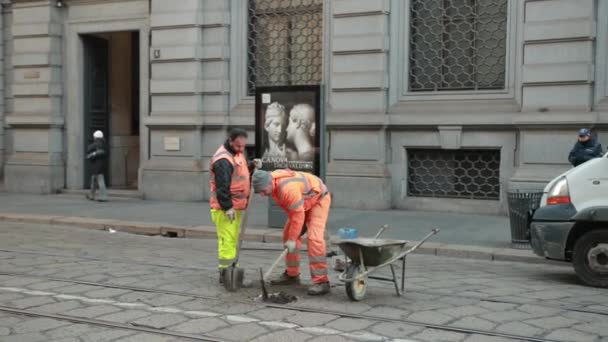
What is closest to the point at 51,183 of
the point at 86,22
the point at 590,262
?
the point at 86,22

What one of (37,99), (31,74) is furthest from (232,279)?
(31,74)

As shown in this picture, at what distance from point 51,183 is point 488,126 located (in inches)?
429

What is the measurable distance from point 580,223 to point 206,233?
6.35 m

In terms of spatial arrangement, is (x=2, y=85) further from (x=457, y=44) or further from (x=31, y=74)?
(x=457, y=44)

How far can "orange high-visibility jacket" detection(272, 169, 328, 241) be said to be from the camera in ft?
23.2

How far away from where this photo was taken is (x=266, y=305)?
6910 mm

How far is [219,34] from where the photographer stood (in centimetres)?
1644

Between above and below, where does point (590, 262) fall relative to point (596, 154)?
below

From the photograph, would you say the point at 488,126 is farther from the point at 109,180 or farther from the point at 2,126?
the point at 2,126

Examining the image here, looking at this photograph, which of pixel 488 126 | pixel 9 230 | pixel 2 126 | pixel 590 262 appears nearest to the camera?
pixel 590 262

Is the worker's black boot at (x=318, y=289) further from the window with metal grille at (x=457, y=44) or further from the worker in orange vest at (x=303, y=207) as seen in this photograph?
the window with metal grille at (x=457, y=44)

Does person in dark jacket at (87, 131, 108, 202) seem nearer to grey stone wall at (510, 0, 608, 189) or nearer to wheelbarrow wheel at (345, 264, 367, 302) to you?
grey stone wall at (510, 0, 608, 189)

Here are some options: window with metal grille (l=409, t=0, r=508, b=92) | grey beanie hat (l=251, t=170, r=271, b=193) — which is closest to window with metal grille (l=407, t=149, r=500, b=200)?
window with metal grille (l=409, t=0, r=508, b=92)

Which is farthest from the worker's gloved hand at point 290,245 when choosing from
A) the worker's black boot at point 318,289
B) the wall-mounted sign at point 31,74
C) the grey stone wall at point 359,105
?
the wall-mounted sign at point 31,74
